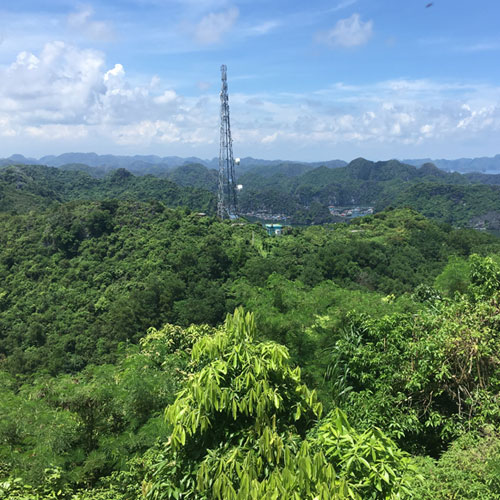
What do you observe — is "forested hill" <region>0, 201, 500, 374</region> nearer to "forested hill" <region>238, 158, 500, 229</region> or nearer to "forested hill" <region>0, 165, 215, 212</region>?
"forested hill" <region>0, 165, 215, 212</region>

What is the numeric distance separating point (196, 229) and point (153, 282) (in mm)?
10308

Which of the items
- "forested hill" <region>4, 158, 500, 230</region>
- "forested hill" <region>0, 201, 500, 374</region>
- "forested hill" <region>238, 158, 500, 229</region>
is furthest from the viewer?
"forested hill" <region>238, 158, 500, 229</region>

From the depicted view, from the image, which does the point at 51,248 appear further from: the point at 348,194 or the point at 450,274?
the point at 348,194

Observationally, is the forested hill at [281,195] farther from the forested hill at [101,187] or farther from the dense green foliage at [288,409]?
the dense green foliage at [288,409]

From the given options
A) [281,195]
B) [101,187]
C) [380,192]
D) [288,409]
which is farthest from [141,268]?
[380,192]

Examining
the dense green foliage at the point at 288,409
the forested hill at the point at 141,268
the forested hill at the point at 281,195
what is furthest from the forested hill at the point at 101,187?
the dense green foliage at the point at 288,409

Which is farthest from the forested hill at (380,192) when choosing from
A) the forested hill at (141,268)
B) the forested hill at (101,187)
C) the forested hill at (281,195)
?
the forested hill at (141,268)

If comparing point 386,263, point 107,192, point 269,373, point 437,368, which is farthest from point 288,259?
point 107,192

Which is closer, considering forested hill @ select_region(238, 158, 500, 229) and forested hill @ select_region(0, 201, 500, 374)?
forested hill @ select_region(0, 201, 500, 374)

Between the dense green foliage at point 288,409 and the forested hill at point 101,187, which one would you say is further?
the forested hill at point 101,187

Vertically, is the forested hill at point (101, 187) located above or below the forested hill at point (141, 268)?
above

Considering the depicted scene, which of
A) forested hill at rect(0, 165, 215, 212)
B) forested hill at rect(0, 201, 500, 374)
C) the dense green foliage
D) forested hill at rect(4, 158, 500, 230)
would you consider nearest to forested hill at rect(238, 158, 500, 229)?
forested hill at rect(4, 158, 500, 230)

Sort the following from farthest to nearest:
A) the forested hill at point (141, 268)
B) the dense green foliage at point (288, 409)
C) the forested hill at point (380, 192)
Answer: the forested hill at point (380, 192) → the forested hill at point (141, 268) → the dense green foliage at point (288, 409)

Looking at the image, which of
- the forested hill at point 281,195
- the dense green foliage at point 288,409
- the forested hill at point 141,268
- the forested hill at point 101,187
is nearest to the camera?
the dense green foliage at point 288,409
